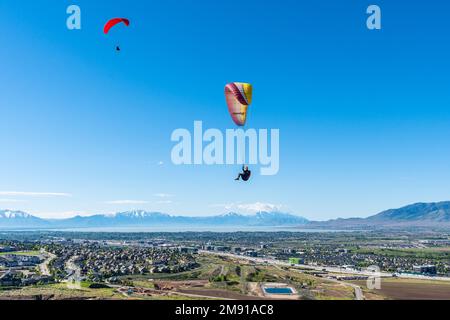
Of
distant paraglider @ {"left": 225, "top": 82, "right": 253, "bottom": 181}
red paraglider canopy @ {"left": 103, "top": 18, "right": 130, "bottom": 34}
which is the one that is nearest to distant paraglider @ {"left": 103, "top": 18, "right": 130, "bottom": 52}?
red paraglider canopy @ {"left": 103, "top": 18, "right": 130, "bottom": 34}

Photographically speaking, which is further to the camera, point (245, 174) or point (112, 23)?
point (112, 23)

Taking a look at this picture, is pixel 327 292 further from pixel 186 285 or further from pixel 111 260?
pixel 111 260

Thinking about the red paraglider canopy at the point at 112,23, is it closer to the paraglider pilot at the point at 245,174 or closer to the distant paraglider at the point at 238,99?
the distant paraglider at the point at 238,99

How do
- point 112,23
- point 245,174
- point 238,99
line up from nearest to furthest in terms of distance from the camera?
point 245,174 < point 112,23 < point 238,99

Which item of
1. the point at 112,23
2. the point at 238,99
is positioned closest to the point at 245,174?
the point at 238,99

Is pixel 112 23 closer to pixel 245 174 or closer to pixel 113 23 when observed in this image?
pixel 113 23

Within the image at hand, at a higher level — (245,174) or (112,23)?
(112,23)

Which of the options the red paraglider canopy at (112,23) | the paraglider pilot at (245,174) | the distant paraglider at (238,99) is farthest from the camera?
the distant paraglider at (238,99)

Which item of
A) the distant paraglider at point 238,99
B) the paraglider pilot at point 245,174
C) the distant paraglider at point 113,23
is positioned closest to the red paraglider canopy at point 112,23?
the distant paraglider at point 113,23
